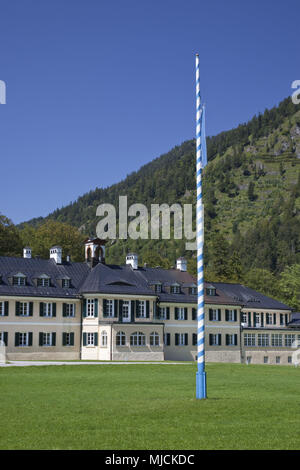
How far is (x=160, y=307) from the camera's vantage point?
66.4 m

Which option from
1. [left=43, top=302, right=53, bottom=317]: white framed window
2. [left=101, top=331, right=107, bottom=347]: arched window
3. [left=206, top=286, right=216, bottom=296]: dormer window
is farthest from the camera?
[left=206, top=286, right=216, bottom=296]: dormer window

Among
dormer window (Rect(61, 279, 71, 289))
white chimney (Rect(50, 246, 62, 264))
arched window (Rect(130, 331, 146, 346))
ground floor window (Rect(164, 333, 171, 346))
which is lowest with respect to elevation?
ground floor window (Rect(164, 333, 171, 346))

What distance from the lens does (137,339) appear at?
6131cm

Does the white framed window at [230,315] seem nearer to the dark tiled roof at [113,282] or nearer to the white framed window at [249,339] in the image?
the white framed window at [249,339]

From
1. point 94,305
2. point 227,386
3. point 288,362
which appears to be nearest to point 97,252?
point 94,305

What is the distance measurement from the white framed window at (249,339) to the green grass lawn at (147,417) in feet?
163

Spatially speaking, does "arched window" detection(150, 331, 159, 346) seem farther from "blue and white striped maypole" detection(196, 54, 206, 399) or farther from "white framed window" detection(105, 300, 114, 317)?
"blue and white striped maypole" detection(196, 54, 206, 399)

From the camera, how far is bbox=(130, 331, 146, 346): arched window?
60938 mm

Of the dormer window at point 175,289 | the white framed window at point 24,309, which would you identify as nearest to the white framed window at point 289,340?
the dormer window at point 175,289

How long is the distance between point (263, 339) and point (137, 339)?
21230mm

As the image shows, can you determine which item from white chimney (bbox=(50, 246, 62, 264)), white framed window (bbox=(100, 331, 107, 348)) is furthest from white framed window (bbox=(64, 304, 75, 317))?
white chimney (bbox=(50, 246, 62, 264))

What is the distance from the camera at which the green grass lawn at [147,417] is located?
39.5 feet

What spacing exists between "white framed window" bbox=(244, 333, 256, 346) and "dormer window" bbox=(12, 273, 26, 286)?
28.5 meters

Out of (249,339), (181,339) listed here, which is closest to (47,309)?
(181,339)
